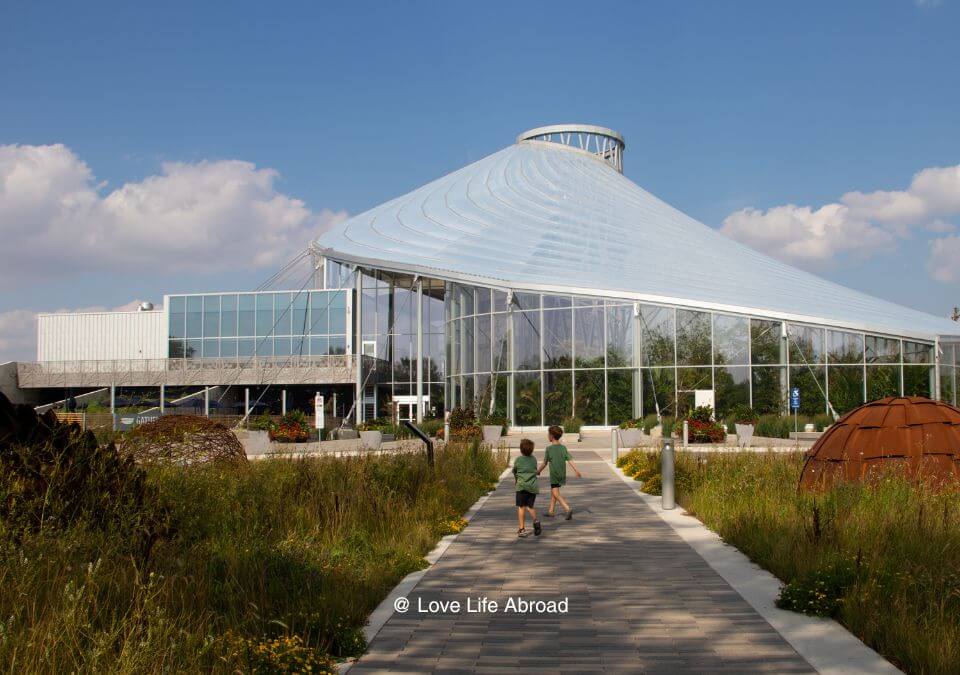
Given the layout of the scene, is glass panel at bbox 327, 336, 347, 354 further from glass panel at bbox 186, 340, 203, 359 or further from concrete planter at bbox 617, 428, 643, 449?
concrete planter at bbox 617, 428, 643, 449

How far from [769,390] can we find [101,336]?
138ft

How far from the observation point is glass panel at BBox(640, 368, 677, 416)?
35312 millimetres

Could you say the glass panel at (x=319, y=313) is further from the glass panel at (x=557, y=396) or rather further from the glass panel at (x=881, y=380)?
the glass panel at (x=881, y=380)

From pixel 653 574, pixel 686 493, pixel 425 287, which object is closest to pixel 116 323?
pixel 425 287

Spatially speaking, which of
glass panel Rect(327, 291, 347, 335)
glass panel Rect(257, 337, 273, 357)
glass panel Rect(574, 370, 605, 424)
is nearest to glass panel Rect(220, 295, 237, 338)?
glass panel Rect(257, 337, 273, 357)

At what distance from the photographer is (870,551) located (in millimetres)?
7520

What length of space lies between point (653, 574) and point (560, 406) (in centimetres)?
2903

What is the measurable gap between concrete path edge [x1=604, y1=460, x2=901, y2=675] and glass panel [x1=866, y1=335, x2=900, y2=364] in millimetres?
25869

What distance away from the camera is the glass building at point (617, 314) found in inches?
1320

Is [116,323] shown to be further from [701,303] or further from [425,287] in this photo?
[701,303]

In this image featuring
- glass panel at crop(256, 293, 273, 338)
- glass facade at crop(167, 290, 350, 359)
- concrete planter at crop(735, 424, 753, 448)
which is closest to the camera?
concrete planter at crop(735, 424, 753, 448)

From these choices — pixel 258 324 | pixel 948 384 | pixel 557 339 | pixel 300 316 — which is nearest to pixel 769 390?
pixel 948 384

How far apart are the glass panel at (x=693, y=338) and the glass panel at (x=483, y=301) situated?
8.56m

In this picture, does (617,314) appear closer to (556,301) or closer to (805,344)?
(556,301)
